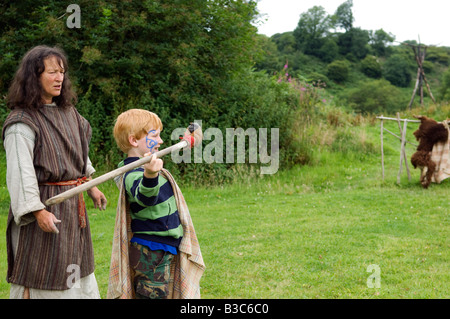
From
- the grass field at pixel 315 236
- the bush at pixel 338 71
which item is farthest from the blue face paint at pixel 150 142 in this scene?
the bush at pixel 338 71

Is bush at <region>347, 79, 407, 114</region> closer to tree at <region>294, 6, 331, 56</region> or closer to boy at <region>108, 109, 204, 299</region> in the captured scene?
tree at <region>294, 6, 331, 56</region>

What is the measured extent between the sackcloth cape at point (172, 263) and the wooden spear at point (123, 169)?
360 millimetres

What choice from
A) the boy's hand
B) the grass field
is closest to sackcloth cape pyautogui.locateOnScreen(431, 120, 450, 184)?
the grass field

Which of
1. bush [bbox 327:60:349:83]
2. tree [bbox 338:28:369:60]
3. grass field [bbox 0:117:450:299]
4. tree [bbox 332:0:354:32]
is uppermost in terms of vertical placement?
tree [bbox 332:0:354:32]

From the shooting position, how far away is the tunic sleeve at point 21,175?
2.59 metres

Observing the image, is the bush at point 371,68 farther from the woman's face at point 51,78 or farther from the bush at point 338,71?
the woman's face at point 51,78

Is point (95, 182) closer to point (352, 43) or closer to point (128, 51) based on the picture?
point (128, 51)

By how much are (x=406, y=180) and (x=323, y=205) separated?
347 centimetres

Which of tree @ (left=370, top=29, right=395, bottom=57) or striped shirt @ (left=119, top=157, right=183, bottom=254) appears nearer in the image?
striped shirt @ (left=119, top=157, right=183, bottom=254)

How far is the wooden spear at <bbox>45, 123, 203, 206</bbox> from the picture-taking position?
2.40 m

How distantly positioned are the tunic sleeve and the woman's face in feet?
0.92

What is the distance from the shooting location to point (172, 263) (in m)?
3.09

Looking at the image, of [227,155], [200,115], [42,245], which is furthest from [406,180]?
[42,245]

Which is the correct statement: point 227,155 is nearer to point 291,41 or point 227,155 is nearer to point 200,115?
point 200,115
